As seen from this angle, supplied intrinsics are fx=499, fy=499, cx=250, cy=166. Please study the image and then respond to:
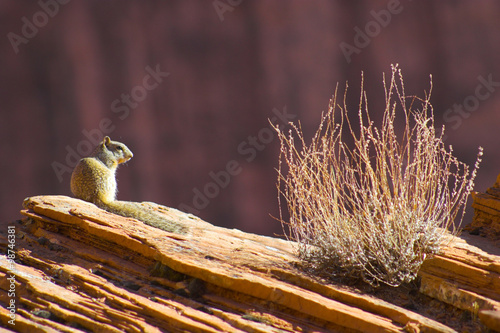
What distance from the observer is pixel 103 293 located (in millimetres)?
2576

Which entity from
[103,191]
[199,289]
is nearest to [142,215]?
[103,191]

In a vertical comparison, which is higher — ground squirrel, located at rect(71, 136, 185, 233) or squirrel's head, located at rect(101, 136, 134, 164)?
squirrel's head, located at rect(101, 136, 134, 164)

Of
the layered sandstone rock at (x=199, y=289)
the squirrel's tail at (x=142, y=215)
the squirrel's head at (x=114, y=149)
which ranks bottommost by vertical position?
the layered sandstone rock at (x=199, y=289)

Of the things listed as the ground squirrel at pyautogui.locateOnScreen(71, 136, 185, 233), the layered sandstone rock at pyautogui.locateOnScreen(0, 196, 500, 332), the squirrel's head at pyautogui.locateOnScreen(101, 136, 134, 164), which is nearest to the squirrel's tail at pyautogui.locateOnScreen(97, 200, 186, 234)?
the ground squirrel at pyautogui.locateOnScreen(71, 136, 185, 233)

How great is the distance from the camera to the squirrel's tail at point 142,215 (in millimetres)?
3396

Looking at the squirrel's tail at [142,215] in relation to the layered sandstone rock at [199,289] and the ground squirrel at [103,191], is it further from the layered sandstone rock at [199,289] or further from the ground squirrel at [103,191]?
the layered sandstone rock at [199,289]

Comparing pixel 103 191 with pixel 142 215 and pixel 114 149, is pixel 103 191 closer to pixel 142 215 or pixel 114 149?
pixel 142 215

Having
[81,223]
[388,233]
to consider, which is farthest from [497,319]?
[81,223]

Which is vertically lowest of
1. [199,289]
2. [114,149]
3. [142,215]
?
[199,289]

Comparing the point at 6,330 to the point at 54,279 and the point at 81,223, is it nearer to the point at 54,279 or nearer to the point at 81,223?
the point at 54,279

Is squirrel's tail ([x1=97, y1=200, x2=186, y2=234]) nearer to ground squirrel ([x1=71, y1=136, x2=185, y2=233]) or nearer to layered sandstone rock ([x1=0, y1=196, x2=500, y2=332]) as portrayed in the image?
ground squirrel ([x1=71, y1=136, x2=185, y2=233])

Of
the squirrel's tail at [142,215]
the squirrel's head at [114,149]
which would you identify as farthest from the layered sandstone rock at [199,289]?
the squirrel's head at [114,149]

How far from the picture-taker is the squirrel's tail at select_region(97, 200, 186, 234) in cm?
340

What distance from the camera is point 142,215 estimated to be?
11.6 ft
